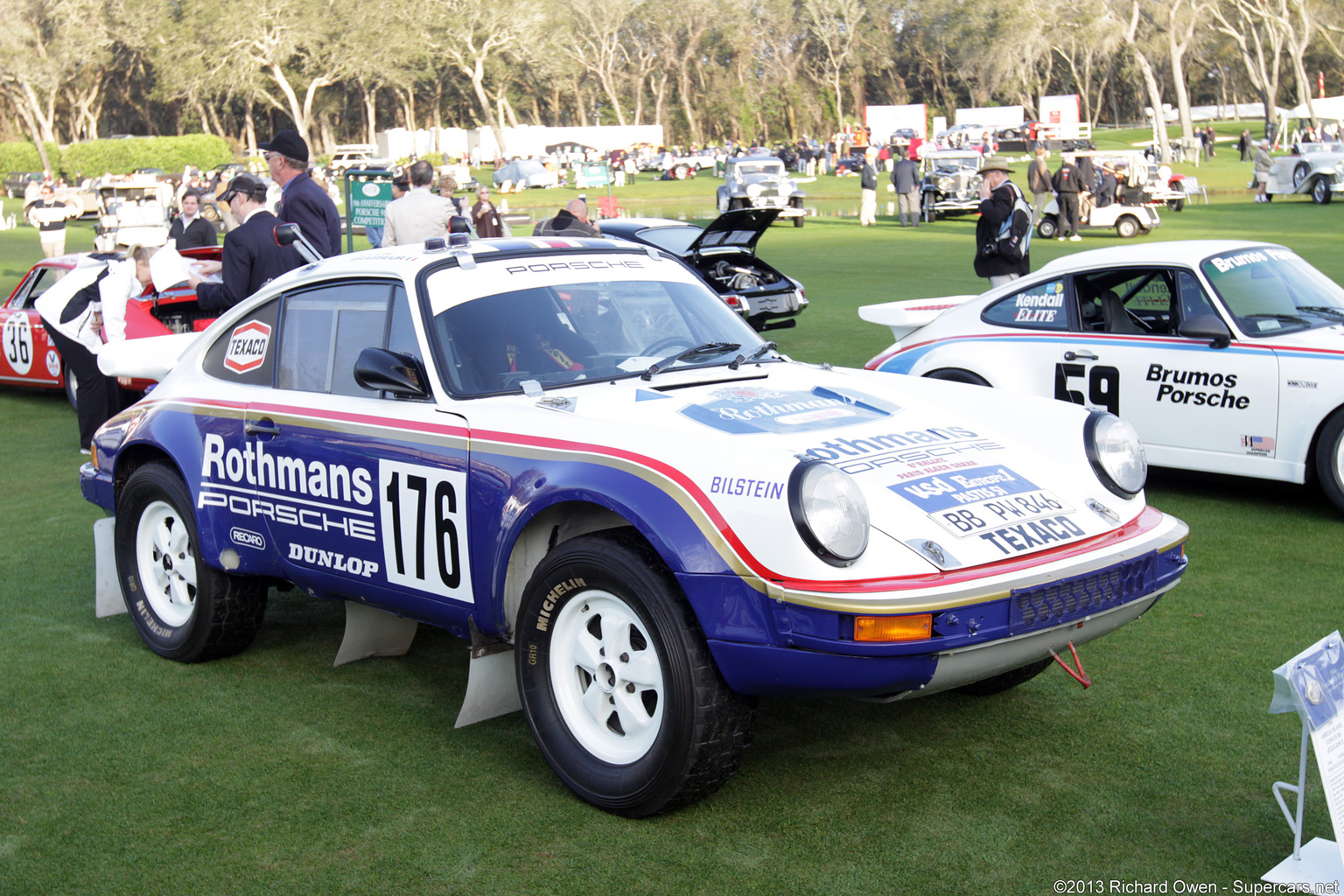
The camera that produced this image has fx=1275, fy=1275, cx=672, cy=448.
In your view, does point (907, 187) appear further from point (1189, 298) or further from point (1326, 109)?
point (1326, 109)

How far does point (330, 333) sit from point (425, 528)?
105 centimetres

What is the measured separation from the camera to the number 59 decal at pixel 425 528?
418cm

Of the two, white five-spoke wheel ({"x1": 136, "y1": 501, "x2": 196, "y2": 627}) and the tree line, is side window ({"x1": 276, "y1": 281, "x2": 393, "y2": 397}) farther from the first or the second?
the tree line

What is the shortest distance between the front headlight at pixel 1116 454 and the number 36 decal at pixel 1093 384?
333cm

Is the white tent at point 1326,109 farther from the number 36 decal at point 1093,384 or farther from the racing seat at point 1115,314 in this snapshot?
the number 36 decal at point 1093,384

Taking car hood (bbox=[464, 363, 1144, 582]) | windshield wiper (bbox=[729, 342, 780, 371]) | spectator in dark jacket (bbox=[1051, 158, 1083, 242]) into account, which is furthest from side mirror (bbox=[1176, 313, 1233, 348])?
spectator in dark jacket (bbox=[1051, 158, 1083, 242])

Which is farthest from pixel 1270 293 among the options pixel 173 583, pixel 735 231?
pixel 735 231

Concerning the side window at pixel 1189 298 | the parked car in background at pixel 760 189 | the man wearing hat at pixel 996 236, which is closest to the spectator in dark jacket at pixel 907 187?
the parked car in background at pixel 760 189

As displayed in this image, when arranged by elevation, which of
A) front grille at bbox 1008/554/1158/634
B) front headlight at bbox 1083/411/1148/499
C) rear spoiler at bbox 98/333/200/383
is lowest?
front grille at bbox 1008/554/1158/634

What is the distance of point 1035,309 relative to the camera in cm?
794

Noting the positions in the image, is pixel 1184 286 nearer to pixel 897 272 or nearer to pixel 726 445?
pixel 726 445

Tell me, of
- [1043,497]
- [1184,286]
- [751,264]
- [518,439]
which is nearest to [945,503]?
[1043,497]

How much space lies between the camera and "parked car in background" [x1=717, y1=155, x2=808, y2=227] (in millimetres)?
34188

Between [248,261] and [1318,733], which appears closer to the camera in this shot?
[1318,733]
